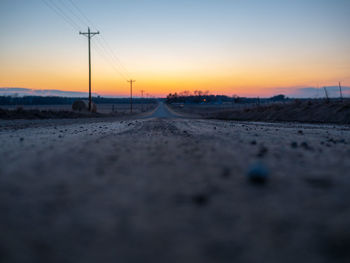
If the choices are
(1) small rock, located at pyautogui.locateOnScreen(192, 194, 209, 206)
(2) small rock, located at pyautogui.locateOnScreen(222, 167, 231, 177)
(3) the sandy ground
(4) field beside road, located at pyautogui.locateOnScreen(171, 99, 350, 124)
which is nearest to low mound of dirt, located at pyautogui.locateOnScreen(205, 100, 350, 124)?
(4) field beside road, located at pyautogui.locateOnScreen(171, 99, 350, 124)

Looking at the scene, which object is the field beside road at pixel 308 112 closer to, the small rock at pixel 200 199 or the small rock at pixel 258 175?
the small rock at pixel 258 175

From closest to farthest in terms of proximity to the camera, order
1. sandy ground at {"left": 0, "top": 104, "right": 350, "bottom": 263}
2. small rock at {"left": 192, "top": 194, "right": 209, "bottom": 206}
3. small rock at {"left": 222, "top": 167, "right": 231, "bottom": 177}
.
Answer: sandy ground at {"left": 0, "top": 104, "right": 350, "bottom": 263} < small rock at {"left": 192, "top": 194, "right": 209, "bottom": 206} < small rock at {"left": 222, "top": 167, "right": 231, "bottom": 177}

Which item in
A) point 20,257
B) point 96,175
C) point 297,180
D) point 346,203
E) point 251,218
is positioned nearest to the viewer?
point 20,257

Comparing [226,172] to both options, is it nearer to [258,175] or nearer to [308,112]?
[258,175]

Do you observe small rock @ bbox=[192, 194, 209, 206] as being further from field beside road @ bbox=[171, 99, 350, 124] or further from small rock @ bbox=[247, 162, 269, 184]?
field beside road @ bbox=[171, 99, 350, 124]

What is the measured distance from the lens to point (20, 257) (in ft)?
4.49

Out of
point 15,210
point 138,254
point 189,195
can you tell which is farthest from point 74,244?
point 189,195

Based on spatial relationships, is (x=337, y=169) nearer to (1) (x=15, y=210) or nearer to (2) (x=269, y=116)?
(1) (x=15, y=210)

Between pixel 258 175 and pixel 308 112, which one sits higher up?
pixel 308 112

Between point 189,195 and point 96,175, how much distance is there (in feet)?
3.63

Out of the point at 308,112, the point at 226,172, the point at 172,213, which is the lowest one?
the point at 172,213

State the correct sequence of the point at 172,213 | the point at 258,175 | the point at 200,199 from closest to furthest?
the point at 172,213 < the point at 200,199 < the point at 258,175

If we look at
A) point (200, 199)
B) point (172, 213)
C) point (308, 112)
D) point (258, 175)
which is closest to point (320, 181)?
point (258, 175)

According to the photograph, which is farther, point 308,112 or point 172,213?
point 308,112
